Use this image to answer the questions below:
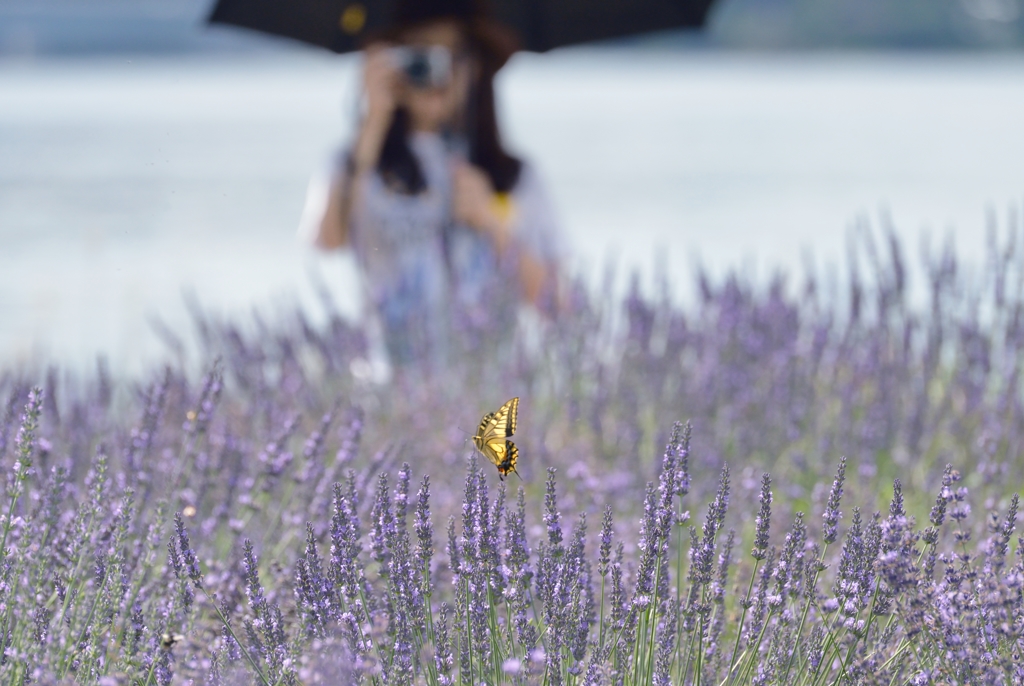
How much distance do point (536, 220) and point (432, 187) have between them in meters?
0.45

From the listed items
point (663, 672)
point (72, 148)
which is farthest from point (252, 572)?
point (72, 148)

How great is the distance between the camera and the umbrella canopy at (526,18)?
5.48 metres

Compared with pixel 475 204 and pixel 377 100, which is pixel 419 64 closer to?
pixel 377 100

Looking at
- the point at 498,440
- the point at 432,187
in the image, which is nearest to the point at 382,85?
the point at 432,187

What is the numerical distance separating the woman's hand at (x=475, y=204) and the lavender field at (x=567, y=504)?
0.58 meters

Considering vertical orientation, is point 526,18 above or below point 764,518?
above

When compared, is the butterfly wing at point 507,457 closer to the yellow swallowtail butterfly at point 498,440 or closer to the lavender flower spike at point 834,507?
the yellow swallowtail butterfly at point 498,440

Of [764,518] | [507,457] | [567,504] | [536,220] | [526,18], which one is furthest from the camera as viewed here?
[526,18]

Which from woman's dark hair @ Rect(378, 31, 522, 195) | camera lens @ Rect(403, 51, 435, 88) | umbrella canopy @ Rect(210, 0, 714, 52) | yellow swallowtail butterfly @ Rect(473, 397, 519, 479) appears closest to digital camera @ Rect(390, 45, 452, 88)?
camera lens @ Rect(403, 51, 435, 88)

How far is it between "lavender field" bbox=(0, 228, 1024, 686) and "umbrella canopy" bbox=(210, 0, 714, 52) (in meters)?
1.54

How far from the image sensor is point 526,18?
5602mm

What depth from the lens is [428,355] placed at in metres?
4.14

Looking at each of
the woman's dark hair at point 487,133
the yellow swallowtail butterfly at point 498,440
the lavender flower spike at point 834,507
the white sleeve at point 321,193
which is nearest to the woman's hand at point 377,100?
the white sleeve at point 321,193

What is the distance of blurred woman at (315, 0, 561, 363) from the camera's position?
4551 millimetres
